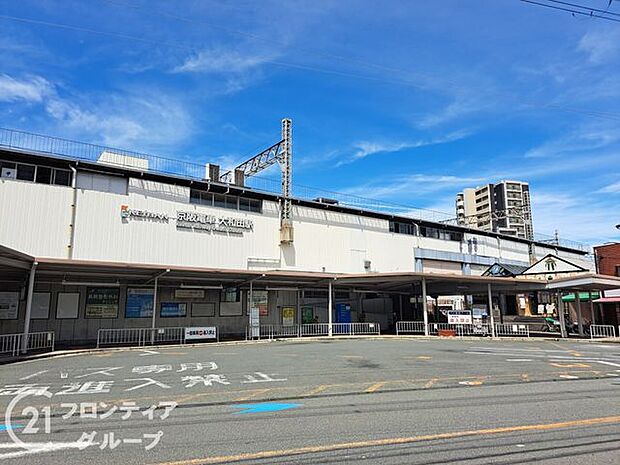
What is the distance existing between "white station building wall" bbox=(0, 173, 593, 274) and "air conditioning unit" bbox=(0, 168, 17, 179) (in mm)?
416

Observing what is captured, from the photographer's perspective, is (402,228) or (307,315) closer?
(307,315)

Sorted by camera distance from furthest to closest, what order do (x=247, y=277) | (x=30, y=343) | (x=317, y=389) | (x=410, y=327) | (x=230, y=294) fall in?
(x=410, y=327) → (x=230, y=294) → (x=247, y=277) → (x=30, y=343) → (x=317, y=389)

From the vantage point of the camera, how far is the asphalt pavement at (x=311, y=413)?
519 centimetres

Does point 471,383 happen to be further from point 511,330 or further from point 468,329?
point 511,330

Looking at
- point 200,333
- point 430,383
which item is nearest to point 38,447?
point 430,383

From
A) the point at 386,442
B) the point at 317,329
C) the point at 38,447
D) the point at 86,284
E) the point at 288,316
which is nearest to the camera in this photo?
the point at 38,447

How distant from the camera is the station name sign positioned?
2420 cm

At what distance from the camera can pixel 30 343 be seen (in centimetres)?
2008

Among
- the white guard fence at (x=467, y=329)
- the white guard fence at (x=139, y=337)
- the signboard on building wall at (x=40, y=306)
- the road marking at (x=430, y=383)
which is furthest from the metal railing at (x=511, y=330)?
the signboard on building wall at (x=40, y=306)

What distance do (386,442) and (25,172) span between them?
22.7m

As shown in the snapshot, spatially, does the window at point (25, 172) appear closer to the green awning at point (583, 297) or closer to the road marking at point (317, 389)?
the road marking at point (317, 389)

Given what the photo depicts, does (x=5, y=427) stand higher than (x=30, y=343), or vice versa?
(x=30, y=343)

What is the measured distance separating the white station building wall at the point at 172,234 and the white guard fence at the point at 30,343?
3.86 meters

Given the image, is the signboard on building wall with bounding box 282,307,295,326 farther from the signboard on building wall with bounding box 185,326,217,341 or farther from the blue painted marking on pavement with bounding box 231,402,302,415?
the blue painted marking on pavement with bounding box 231,402,302,415
